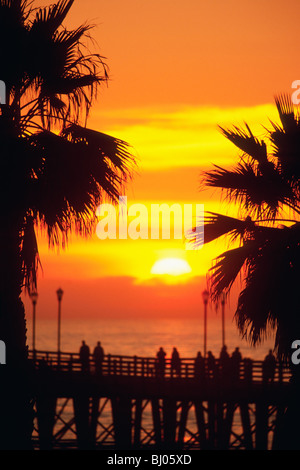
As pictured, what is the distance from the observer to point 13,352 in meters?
15.3

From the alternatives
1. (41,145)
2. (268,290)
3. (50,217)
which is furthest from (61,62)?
(268,290)

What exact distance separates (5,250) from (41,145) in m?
1.70

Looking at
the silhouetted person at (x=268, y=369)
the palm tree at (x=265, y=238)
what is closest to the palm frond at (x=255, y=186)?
the palm tree at (x=265, y=238)

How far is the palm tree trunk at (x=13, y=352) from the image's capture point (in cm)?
1521

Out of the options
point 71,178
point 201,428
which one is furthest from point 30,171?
point 201,428

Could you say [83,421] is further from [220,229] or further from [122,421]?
[220,229]

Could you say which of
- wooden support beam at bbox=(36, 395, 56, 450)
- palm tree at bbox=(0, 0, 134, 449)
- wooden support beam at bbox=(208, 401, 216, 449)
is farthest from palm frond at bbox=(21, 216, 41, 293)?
wooden support beam at bbox=(208, 401, 216, 449)

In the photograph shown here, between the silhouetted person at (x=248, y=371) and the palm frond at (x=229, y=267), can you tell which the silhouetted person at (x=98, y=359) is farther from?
the palm frond at (x=229, y=267)

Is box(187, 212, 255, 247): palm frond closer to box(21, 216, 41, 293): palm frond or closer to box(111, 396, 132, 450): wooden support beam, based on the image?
box(21, 216, 41, 293): palm frond
